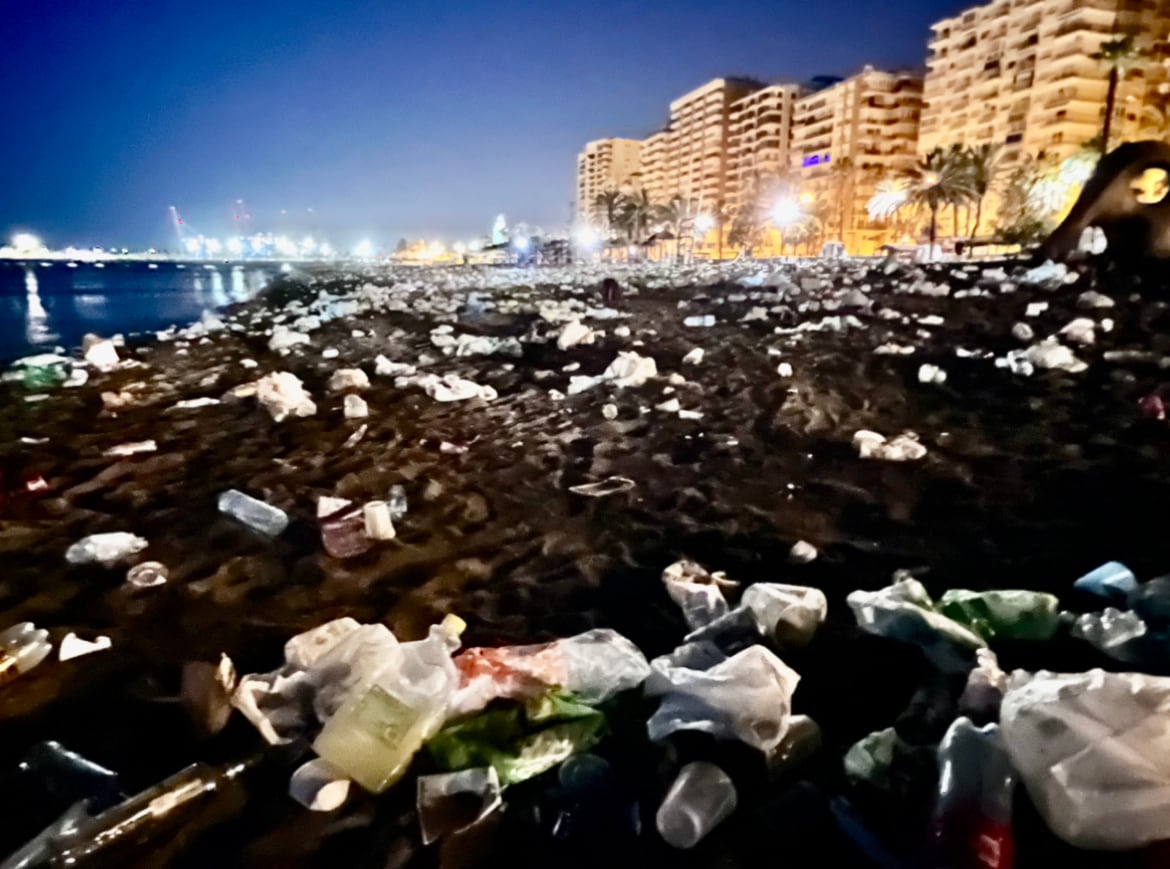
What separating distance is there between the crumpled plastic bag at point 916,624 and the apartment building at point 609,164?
455 ft

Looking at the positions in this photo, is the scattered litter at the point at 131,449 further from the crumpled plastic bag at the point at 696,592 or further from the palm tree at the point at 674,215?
the palm tree at the point at 674,215

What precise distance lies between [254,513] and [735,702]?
2.83 meters

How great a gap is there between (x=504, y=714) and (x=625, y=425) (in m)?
3.42

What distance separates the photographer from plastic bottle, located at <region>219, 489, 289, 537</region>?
3443 mm

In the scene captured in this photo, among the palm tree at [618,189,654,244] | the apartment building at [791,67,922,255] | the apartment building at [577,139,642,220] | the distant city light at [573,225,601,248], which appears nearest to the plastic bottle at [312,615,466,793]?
the palm tree at [618,189,654,244]

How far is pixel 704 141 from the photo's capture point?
350 ft

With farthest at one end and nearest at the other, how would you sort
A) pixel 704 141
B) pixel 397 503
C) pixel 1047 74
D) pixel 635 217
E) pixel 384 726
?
1. pixel 704 141
2. pixel 635 217
3. pixel 1047 74
4. pixel 397 503
5. pixel 384 726

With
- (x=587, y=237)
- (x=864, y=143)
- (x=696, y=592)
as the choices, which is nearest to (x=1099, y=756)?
(x=696, y=592)

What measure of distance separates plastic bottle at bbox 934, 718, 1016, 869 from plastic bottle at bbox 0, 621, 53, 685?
2.88 m

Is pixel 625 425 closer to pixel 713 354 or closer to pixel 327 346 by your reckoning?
pixel 713 354

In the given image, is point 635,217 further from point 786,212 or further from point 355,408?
point 355,408

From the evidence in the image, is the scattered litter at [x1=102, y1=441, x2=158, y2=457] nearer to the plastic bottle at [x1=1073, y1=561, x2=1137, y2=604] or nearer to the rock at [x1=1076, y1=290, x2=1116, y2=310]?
the plastic bottle at [x1=1073, y1=561, x2=1137, y2=604]

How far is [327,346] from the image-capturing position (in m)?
10.0

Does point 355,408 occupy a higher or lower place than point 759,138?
lower
